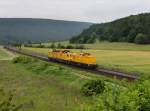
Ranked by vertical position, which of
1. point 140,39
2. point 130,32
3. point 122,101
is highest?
point 122,101

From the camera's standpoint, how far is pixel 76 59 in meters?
61.5

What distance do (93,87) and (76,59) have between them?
95.2ft

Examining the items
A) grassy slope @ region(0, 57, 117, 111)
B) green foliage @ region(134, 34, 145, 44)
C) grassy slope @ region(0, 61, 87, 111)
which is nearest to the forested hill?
green foliage @ region(134, 34, 145, 44)

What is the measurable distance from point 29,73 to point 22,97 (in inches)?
756

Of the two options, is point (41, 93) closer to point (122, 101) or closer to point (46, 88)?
point (46, 88)

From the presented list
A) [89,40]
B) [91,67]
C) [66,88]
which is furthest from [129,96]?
[89,40]

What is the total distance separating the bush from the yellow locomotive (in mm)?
23317

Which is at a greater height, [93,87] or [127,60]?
[93,87]

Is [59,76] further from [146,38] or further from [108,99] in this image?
[146,38]

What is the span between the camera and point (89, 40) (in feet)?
633

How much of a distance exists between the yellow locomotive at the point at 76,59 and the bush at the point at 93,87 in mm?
23317

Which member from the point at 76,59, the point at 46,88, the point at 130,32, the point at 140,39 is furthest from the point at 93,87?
the point at 130,32

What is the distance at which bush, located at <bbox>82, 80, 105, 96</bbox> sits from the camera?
31289 millimetres

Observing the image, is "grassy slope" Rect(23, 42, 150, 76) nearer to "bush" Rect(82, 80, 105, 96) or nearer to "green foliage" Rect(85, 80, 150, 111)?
"bush" Rect(82, 80, 105, 96)
